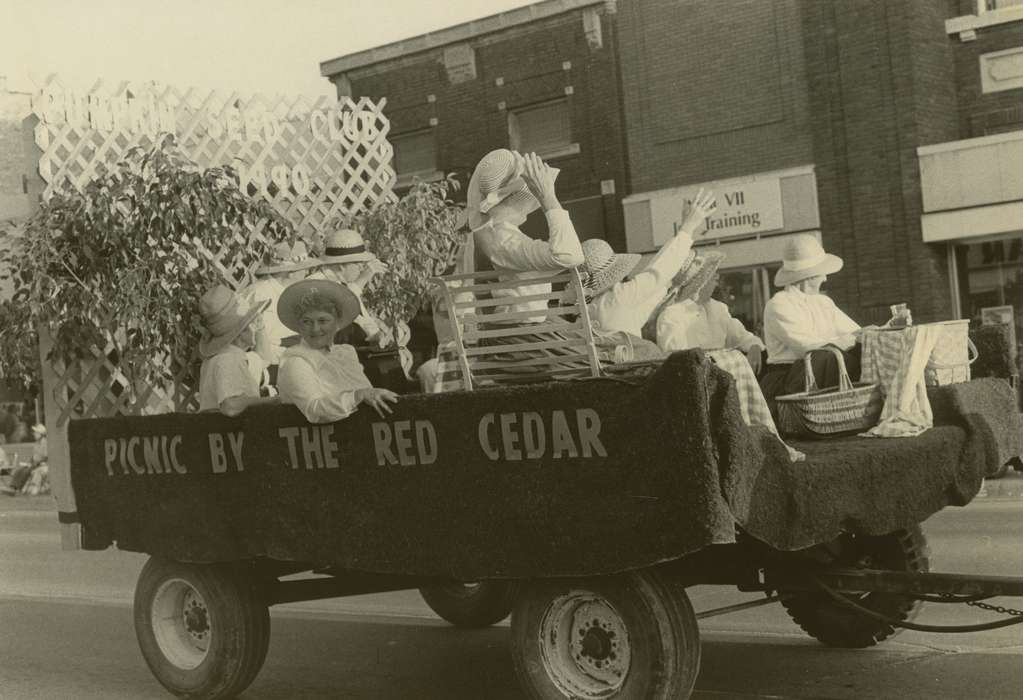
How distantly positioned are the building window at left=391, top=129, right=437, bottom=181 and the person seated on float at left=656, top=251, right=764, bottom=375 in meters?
16.6

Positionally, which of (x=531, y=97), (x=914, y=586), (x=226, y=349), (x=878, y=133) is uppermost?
(x=531, y=97)

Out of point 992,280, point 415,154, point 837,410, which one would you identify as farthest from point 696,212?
point 415,154

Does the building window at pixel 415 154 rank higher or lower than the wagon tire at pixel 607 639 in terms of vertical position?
higher

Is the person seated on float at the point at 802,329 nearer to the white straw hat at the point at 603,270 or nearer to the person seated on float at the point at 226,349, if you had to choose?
the white straw hat at the point at 603,270

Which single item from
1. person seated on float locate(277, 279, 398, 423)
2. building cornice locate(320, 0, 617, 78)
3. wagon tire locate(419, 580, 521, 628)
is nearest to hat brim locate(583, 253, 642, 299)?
person seated on float locate(277, 279, 398, 423)

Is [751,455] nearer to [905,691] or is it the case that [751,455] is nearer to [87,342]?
[905,691]

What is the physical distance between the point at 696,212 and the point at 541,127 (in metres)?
17.6

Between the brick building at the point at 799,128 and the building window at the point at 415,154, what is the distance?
887 millimetres

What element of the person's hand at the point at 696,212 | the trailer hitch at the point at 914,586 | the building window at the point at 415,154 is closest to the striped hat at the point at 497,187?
the person's hand at the point at 696,212

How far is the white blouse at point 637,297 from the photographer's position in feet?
20.1

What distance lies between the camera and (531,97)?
910 inches

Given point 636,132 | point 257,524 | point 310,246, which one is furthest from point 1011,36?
point 257,524

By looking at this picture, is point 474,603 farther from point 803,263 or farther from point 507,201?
point 507,201

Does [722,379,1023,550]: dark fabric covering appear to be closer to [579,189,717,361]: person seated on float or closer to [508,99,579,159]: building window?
[579,189,717,361]: person seated on float
